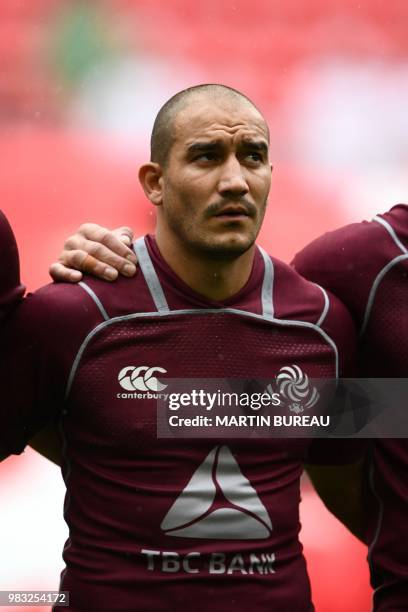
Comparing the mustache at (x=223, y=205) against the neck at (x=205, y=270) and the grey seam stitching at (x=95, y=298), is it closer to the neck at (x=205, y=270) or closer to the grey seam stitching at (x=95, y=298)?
the neck at (x=205, y=270)

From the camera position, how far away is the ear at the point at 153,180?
240 cm

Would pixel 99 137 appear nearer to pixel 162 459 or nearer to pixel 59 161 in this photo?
pixel 59 161

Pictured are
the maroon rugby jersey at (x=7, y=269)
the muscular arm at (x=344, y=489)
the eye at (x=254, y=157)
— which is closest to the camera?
the maroon rugby jersey at (x=7, y=269)

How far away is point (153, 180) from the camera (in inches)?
95.2

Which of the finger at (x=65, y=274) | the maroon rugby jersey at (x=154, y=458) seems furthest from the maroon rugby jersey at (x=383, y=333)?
the finger at (x=65, y=274)

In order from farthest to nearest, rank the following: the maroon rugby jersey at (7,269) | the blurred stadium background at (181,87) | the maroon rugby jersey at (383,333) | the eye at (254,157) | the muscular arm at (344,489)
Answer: the blurred stadium background at (181,87), the muscular arm at (344,489), the maroon rugby jersey at (383,333), the eye at (254,157), the maroon rugby jersey at (7,269)

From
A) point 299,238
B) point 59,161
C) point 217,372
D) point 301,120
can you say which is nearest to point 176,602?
Answer: point 217,372

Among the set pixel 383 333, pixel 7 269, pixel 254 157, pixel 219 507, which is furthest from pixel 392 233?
pixel 7 269

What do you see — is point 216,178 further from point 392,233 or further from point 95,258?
point 392,233

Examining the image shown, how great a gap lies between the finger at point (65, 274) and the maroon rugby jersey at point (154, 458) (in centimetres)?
2

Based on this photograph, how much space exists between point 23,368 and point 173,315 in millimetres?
321

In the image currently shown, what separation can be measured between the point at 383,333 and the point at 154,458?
577 mm

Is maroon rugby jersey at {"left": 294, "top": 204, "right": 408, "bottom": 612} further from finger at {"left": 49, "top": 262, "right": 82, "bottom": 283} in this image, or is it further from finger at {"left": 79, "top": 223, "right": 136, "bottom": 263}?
finger at {"left": 49, "top": 262, "right": 82, "bottom": 283}

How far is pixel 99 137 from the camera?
288 inches
